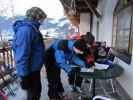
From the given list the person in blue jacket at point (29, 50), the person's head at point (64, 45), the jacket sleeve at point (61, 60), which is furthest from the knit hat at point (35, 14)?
the jacket sleeve at point (61, 60)

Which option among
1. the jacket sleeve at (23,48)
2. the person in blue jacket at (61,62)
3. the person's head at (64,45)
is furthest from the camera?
the person's head at (64,45)

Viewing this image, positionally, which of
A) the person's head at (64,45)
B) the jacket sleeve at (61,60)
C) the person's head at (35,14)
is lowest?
the jacket sleeve at (61,60)

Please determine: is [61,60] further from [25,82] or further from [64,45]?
[25,82]

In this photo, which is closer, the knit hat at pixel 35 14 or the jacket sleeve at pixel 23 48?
the jacket sleeve at pixel 23 48

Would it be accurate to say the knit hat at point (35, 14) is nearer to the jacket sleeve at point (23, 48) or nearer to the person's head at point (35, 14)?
the person's head at point (35, 14)

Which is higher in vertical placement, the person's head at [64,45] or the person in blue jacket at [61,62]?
the person's head at [64,45]

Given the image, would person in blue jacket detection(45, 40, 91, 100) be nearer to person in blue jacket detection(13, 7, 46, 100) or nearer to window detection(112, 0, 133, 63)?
person in blue jacket detection(13, 7, 46, 100)

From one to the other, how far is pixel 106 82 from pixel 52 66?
67.4 inches

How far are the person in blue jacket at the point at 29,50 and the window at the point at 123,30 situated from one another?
4.56ft

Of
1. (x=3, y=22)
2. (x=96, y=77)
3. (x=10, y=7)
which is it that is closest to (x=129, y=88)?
(x=96, y=77)

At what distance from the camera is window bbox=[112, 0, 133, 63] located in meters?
3.88

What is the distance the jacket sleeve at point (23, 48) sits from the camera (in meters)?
2.82

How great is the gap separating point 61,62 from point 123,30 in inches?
52.3

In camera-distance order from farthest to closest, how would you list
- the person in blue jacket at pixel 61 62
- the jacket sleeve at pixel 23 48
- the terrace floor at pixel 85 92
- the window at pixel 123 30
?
1. the terrace floor at pixel 85 92
2. the window at pixel 123 30
3. the person in blue jacket at pixel 61 62
4. the jacket sleeve at pixel 23 48
